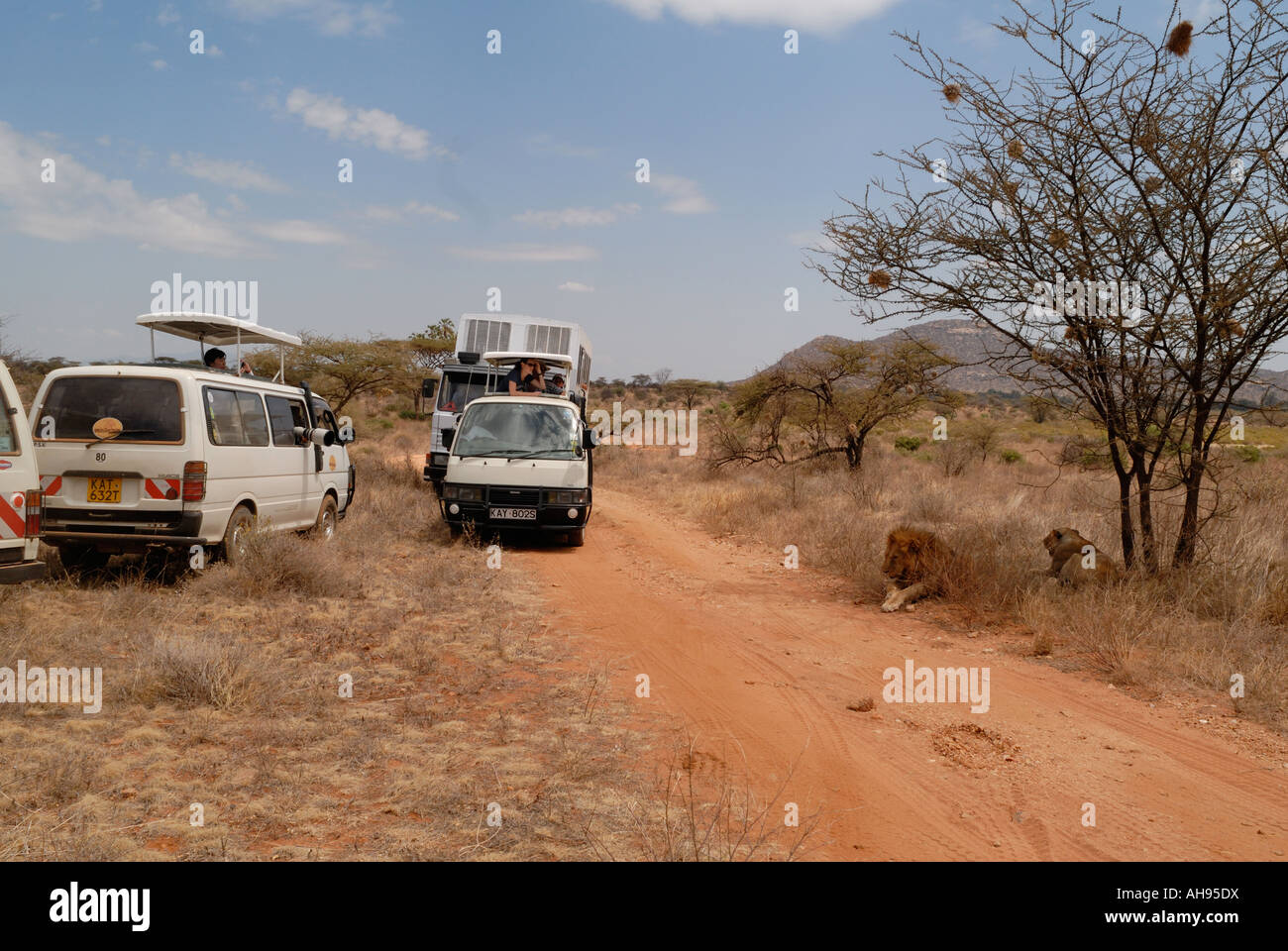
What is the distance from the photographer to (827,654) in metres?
6.62

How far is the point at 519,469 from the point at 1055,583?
6508 mm

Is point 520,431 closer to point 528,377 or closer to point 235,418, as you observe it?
point 528,377

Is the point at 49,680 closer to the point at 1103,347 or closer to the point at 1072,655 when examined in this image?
the point at 1072,655

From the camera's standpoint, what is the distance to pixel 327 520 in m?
11.0

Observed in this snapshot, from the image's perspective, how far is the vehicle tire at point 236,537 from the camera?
26.3 ft

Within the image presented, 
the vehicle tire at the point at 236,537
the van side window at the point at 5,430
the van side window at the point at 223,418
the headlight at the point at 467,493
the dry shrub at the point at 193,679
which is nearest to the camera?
the dry shrub at the point at 193,679

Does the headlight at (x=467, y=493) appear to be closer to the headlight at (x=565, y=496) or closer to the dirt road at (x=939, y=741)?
the headlight at (x=565, y=496)

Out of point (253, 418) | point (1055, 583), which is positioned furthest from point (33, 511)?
point (1055, 583)

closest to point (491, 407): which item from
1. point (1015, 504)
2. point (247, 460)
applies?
point (247, 460)

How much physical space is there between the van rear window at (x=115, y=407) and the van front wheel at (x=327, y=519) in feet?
10.0

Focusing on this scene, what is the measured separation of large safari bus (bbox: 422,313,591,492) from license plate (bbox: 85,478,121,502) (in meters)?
6.81

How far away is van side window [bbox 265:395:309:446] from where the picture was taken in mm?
9312
